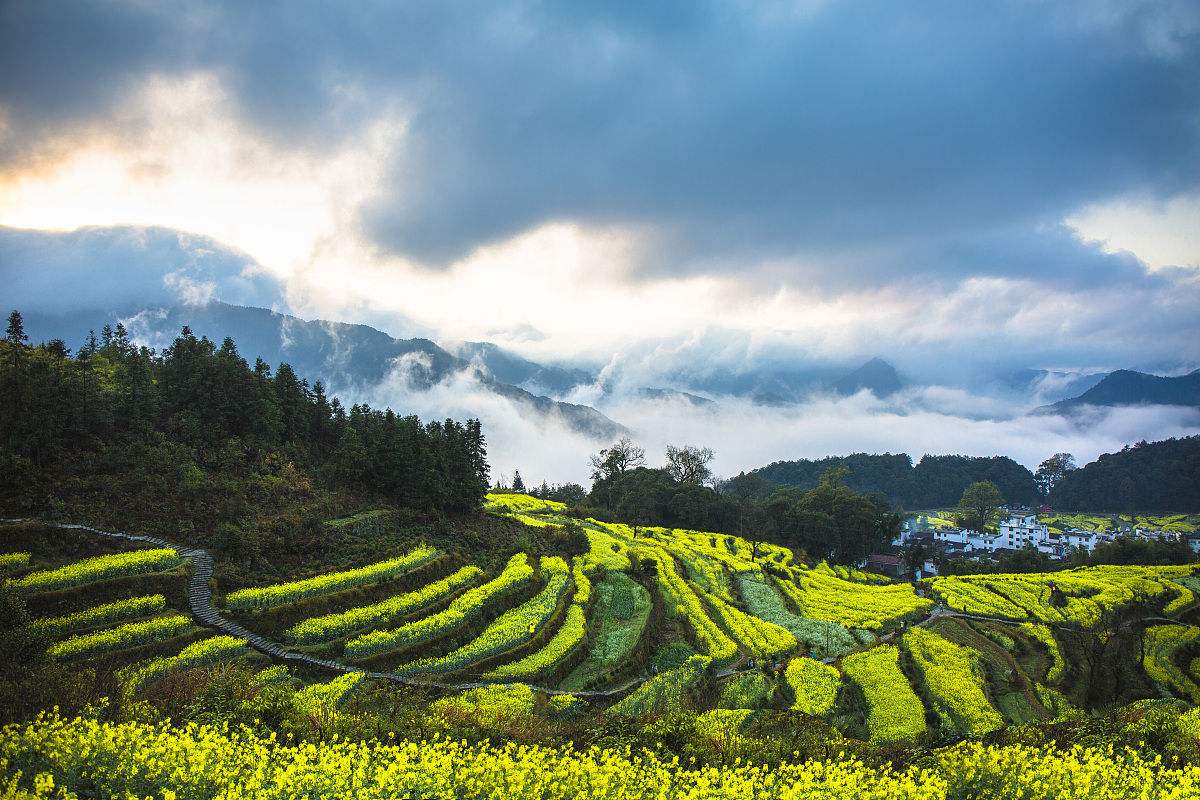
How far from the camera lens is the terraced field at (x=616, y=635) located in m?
23.2

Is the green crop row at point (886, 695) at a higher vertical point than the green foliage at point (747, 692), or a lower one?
lower

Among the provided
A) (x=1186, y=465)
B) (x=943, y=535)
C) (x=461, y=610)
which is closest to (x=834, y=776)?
(x=461, y=610)

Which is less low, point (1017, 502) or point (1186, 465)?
point (1186, 465)

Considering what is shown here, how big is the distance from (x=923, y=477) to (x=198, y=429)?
184998 mm

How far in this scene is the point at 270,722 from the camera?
13.4 meters

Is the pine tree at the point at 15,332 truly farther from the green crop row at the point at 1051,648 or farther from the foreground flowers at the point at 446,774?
the green crop row at the point at 1051,648

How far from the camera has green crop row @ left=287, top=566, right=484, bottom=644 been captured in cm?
2562

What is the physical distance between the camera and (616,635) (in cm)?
3338

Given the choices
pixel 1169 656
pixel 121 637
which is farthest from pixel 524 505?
pixel 1169 656

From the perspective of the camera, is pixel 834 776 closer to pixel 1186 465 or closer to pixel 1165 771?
pixel 1165 771

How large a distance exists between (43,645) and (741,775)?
23337mm

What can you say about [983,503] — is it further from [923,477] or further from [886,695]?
[886,695]

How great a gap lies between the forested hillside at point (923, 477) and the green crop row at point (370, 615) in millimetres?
143485

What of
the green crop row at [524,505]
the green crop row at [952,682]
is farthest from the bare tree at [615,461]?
the green crop row at [952,682]
